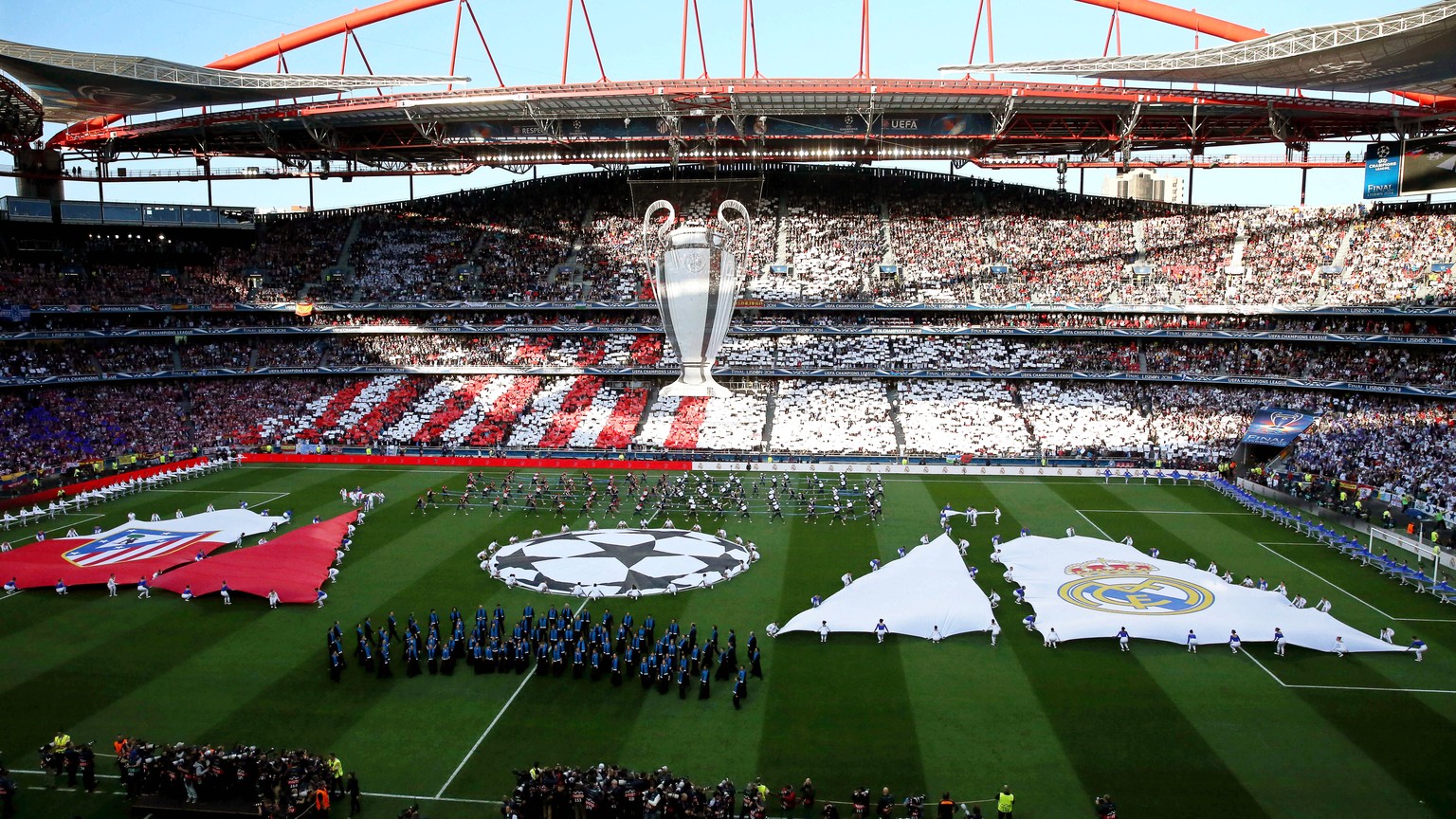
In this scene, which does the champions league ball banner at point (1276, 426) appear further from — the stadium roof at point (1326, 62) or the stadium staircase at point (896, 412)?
the stadium staircase at point (896, 412)

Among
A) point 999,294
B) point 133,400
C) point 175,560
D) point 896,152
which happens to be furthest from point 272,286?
point 999,294

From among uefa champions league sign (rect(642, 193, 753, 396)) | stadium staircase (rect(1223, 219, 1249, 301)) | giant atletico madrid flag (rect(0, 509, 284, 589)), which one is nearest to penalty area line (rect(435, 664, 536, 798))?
uefa champions league sign (rect(642, 193, 753, 396))

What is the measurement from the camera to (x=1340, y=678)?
20984 mm

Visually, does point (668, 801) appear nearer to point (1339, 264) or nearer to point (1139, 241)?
point (1339, 264)

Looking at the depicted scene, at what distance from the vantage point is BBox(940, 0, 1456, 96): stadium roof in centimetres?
3375

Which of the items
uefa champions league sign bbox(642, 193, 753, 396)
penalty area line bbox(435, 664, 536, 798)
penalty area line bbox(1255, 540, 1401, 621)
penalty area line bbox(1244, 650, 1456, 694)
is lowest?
penalty area line bbox(435, 664, 536, 798)

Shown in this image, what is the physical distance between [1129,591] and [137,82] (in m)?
47.4

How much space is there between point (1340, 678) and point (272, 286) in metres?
61.5

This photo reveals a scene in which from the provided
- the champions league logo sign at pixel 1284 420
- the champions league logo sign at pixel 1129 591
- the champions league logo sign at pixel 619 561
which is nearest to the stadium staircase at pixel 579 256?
the champions league logo sign at pixel 619 561

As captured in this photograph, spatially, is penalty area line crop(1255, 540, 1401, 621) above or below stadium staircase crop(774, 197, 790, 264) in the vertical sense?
below

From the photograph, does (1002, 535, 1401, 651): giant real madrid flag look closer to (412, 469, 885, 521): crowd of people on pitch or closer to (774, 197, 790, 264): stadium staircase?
(412, 469, 885, 521): crowd of people on pitch

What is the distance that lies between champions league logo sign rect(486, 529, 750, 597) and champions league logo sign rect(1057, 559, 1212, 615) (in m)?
9.88

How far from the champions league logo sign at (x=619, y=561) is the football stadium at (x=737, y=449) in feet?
0.70

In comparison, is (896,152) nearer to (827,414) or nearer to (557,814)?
(827,414)
